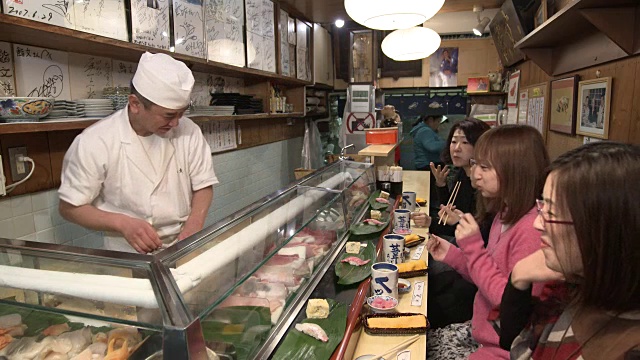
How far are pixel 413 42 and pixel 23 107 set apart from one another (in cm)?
352

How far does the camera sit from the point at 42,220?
242 centimetres

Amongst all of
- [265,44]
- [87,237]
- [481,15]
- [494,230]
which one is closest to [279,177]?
[265,44]

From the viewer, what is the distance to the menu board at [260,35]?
4.32 m

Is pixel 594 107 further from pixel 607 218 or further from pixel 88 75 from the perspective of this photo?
pixel 88 75

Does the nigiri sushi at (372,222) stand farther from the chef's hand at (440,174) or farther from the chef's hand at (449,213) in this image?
the chef's hand at (440,174)

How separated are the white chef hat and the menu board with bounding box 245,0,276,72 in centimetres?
240

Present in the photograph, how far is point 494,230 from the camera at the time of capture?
1907mm

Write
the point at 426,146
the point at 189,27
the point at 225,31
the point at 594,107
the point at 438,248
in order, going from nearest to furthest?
1. the point at 438,248
2. the point at 594,107
3. the point at 189,27
4. the point at 225,31
5. the point at 426,146

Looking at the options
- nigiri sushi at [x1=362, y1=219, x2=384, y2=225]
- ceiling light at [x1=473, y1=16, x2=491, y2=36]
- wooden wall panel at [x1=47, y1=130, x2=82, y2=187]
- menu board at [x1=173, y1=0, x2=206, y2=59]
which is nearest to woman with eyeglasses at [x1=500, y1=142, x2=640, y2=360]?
nigiri sushi at [x1=362, y1=219, x2=384, y2=225]

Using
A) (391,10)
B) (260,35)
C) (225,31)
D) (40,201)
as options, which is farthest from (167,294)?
(260,35)

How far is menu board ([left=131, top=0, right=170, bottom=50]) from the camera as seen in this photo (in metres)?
2.72

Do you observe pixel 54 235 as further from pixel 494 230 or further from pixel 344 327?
pixel 494 230

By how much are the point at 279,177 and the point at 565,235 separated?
5.15 m

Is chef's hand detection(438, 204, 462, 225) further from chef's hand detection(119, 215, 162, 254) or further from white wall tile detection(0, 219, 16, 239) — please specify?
white wall tile detection(0, 219, 16, 239)
